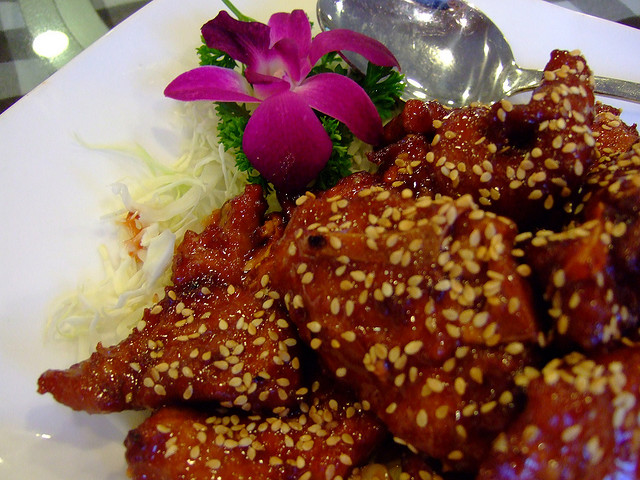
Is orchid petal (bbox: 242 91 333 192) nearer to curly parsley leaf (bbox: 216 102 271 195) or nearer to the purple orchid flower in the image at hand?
the purple orchid flower

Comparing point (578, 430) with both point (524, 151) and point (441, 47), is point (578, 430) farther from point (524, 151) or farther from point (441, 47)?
point (441, 47)

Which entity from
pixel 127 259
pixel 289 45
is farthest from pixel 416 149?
pixel 127 259

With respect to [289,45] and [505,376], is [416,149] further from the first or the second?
[505,376]

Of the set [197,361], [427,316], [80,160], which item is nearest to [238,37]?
[80,160]

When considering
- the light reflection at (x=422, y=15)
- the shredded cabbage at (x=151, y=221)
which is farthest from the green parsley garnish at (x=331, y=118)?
the light reflection at (x=422, y=15)

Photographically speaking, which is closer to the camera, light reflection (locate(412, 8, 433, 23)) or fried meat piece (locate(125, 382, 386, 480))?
fried meat piece (locate(125, 382, 386, 480))

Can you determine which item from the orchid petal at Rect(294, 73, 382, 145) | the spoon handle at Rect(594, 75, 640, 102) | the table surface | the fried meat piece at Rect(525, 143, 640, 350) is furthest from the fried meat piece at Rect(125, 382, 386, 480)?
the table surface
